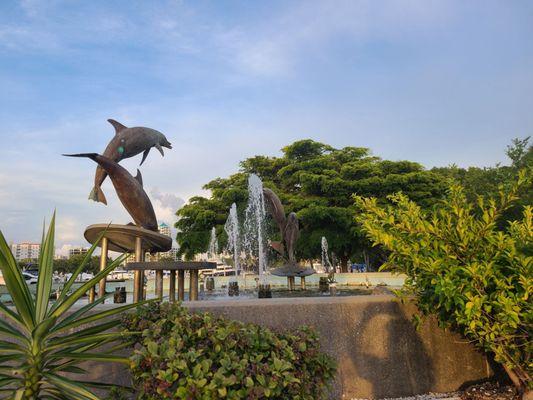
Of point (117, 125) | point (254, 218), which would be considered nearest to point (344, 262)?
point (254, 218)

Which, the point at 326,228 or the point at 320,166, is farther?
the point at 320,166

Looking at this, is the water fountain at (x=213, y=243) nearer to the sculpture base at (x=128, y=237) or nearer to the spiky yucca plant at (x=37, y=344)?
the sculpture base at (x=128, y=237)

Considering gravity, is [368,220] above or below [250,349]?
above

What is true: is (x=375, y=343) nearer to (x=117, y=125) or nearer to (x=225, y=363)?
(x=225, y=363)

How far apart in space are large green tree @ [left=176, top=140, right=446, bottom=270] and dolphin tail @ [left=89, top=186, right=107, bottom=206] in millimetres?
18711

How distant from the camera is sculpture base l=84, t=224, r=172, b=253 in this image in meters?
6.78

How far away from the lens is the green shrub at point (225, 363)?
7.08ft

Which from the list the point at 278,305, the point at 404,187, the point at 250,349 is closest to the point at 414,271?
the point at 278,305

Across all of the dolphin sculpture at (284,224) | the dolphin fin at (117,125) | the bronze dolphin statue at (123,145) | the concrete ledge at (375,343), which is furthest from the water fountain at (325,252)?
the concrete ledge at (375,343)

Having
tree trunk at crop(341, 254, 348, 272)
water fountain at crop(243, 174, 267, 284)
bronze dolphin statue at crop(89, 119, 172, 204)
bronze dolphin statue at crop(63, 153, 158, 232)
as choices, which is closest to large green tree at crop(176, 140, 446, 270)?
tree trunk at crop(341, 254, 348, 272)

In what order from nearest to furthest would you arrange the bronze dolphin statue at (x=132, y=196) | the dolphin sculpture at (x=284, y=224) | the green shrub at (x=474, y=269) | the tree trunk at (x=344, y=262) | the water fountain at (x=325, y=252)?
1. the green shrub at (x=474, y=269)
2. the bronze dolphin statue at (x=132, y=196)
3. the dolphin sculpture at (x=284, y=224)
4. the water fountain at (x=325, y=252)
5. the tree trunk at (x=344, y=262)

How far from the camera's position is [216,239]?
2766 centimetres

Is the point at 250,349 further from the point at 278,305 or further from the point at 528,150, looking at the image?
the point at 528,150

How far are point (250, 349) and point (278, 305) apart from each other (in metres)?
1.62
